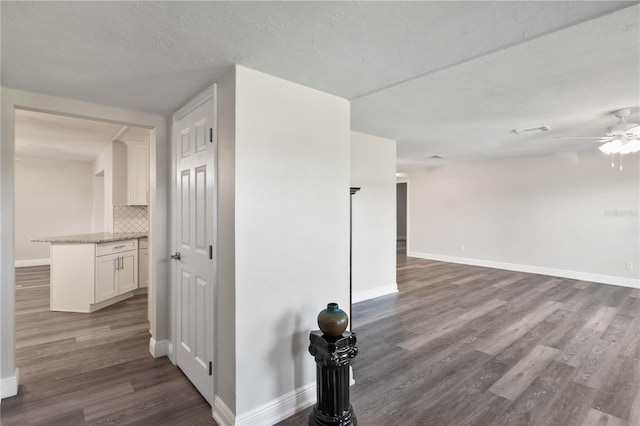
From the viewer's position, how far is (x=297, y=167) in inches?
84.1

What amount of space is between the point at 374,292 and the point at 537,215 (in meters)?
4.15

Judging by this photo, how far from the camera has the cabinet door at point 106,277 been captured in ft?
13.5

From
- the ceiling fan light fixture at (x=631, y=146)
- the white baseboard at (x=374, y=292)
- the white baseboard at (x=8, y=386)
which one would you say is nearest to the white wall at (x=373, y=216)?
the white baseboard at (x=374, y=292)

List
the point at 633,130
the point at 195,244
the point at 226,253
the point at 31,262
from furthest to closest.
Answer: the point at 31,262 < the point at 633,130 < the point at 195,244 < the point at 226,253

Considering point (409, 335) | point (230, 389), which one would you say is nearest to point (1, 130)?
point (230, 389)

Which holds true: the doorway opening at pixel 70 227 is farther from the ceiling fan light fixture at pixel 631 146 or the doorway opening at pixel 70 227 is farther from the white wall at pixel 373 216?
the ceiling fan light fixture at pixel 631 146

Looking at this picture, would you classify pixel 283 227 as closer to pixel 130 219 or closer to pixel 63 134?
pixel 63 134

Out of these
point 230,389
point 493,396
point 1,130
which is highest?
point 1,130

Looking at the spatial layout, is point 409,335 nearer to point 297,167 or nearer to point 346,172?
point 346,172

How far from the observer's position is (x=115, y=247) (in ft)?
14.7

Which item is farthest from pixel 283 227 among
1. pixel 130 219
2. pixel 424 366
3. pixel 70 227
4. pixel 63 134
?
pixel 70 227

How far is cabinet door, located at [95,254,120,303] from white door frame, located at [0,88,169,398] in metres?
1.62

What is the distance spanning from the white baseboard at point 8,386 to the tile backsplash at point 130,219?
3.53 m

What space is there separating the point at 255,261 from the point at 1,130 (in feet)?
6.94
